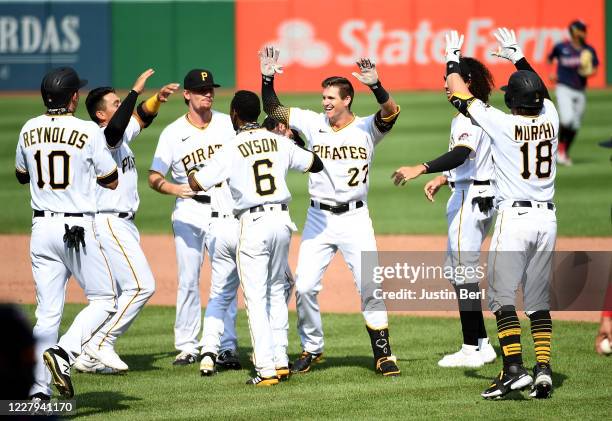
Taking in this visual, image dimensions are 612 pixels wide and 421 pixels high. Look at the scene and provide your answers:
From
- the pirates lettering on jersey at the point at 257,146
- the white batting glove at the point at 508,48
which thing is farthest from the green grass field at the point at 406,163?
the pirates lettering on jersey at the point at 257,146

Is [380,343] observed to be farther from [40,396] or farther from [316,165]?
[40,396]

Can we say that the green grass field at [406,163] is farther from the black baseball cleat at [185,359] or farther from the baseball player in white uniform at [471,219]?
the black baseball cleat at [185,359]

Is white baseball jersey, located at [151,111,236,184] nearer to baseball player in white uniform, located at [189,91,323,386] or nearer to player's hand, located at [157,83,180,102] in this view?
player's hand, located at [157,83,180,102]

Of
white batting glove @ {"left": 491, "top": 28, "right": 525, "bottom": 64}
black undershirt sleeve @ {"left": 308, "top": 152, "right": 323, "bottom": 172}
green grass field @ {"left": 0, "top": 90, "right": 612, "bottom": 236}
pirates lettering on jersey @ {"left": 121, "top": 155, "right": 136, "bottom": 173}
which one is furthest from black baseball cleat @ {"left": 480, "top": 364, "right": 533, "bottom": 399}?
green grass field @ {"left": 0, "top": 90, "right": 612, "bottom": 236}

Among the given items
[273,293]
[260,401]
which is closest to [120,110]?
[273,293]

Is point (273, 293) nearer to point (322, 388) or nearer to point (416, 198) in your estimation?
point (322, 388)

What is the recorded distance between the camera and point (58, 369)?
6355 mm

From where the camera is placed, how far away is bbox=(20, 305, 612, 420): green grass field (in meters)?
6.44

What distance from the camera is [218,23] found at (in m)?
25.8

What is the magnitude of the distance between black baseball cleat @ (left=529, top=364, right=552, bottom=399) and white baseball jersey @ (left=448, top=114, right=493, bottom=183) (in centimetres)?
175

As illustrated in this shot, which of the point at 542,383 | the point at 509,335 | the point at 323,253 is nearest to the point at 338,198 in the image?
the point at 323,253

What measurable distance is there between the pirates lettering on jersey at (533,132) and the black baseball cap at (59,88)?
2.94 meters

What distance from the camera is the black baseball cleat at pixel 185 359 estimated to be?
8.12 metres

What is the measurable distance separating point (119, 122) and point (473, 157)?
8.87 feet
